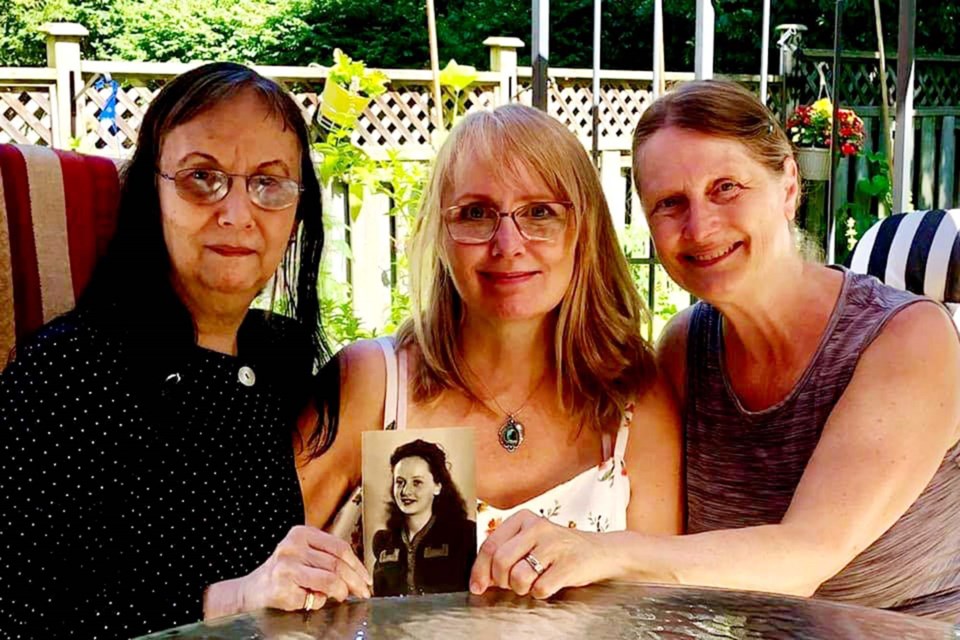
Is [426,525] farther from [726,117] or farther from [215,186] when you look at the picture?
[726,117]

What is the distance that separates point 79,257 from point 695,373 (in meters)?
0.99

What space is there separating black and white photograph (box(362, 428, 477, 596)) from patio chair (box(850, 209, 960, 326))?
4.48 feet

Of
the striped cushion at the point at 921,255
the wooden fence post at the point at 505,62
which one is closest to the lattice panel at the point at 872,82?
the wooden fence post at the point at 505,62

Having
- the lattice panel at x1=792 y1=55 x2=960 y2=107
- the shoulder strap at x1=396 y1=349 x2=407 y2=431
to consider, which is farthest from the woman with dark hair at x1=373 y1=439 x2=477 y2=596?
the lattice panel at x1=792 y1=55 x2=960 y2=107

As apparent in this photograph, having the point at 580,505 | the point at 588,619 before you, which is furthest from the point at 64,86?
the point at 588,619

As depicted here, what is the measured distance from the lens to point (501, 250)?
1592mm

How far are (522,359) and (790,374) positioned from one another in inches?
16.7

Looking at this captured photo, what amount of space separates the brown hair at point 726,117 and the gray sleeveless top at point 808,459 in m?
0.25

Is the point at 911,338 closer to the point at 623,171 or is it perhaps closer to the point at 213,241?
the point at 213,241

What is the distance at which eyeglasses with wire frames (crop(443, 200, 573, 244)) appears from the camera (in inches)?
63.8

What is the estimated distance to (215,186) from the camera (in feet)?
4.80

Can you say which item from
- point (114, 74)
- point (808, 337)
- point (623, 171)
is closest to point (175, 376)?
point (808, 337)

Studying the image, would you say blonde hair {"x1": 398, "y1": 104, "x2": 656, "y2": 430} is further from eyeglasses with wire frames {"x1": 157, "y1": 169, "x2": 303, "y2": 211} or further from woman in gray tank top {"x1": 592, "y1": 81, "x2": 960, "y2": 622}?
eyeglasses with wire frames {"x1": 157, "y1": 169, "x2": 303, "y2": 211}

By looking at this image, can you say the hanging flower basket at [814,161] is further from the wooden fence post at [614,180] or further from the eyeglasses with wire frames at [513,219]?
the eyeglasses with wire frames at [513,219]
